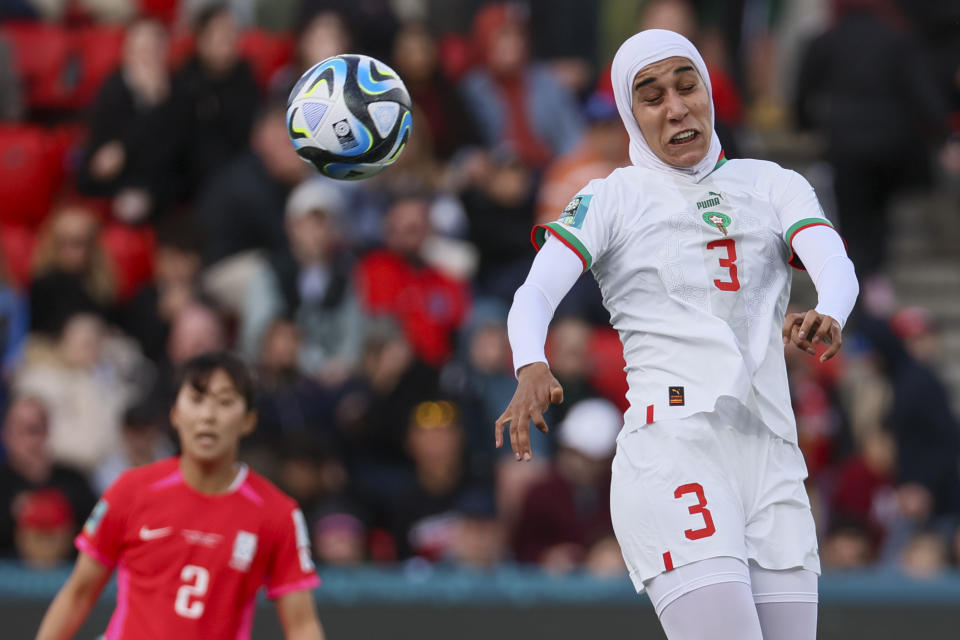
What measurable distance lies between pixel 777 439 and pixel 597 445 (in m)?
4.63

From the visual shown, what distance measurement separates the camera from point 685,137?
5023mm

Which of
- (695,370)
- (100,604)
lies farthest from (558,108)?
(695,370)

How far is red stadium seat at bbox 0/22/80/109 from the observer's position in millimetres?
12656

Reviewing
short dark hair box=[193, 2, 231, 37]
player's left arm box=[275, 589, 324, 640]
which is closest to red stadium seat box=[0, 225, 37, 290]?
short dark hair box=[193, 2, 231, 37]

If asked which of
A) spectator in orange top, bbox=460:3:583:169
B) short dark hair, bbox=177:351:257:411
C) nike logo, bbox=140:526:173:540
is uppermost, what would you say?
spectator in orange top, bbox=460:3:583:169

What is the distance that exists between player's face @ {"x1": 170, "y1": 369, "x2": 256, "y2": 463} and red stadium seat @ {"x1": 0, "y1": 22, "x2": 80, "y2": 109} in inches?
270

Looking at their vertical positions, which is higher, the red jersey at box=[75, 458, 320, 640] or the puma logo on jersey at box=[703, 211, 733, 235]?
the puma logo on jersey at box=[703, 211, 733, 235]

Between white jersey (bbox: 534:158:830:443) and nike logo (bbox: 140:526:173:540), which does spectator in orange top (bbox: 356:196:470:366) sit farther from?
white jersey (bbox: 534:158:830:443)

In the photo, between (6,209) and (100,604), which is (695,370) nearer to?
(100,604)

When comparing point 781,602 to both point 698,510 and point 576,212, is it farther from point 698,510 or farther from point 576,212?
point 576,212

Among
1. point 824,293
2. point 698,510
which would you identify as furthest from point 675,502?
point 824,293

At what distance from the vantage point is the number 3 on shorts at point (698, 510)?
463cm

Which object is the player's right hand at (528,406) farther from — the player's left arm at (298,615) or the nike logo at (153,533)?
the nike logo at (153,533)

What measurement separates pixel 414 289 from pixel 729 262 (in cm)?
579
